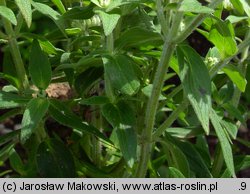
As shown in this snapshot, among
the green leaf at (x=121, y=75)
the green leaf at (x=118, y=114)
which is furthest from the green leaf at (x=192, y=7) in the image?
the green leaf at (x=118, y=114)

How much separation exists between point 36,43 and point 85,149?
0.49 meters

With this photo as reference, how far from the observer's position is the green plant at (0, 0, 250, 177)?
142 centimetres

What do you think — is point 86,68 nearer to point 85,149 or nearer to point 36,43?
point 36,43

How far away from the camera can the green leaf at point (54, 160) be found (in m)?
1.69

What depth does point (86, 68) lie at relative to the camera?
1726mm

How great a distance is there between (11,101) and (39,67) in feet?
0.47

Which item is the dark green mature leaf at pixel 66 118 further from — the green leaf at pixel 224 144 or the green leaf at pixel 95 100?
the green leaf at pixel 224 144

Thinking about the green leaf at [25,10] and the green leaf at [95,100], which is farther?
the green leaf at [95,100]

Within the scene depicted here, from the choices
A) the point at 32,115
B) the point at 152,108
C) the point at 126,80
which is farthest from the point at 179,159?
the point at 32,115

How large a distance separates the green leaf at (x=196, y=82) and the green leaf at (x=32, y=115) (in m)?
0.38

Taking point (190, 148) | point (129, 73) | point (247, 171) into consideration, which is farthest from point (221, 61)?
point (247, 171)

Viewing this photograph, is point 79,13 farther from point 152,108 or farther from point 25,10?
point 152,108

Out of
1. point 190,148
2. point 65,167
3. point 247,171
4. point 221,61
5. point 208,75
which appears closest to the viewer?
point 208,75

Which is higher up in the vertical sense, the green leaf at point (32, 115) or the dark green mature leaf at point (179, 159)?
the green leaf at point (32, 115)
